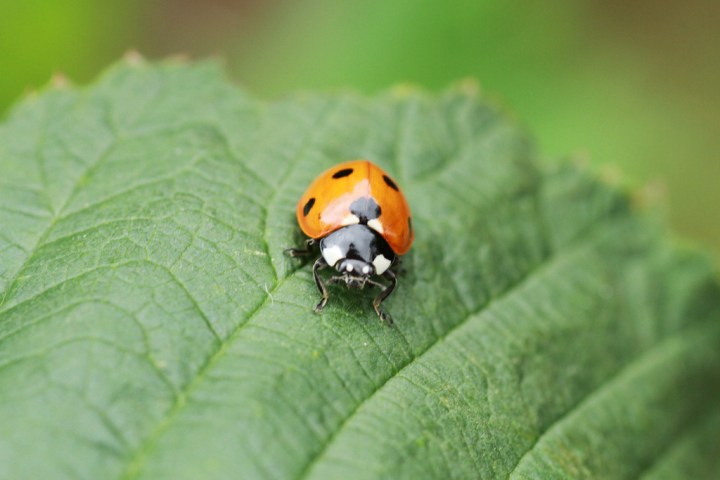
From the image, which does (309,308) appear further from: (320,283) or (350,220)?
(350,220)

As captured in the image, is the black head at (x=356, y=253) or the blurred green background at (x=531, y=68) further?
the blurred green background at (x=531, y=68)

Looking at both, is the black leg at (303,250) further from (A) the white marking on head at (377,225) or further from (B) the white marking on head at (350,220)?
(A) the white marking on head at (377,225)

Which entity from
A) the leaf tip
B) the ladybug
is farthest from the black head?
the leaf tip

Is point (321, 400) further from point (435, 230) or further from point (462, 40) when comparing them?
point (462, 40)

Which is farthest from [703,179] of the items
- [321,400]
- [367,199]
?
[321,400]

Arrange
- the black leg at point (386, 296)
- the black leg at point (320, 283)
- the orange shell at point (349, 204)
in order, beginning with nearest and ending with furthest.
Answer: the black leg at point (320, 283) → the black leg at point (386, 296) → the orange shell at point (349, 204)

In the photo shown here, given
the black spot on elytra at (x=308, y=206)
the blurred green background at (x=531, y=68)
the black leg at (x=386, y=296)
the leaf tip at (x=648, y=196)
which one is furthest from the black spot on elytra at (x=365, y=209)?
the blurred green background at (x=531, y=68)

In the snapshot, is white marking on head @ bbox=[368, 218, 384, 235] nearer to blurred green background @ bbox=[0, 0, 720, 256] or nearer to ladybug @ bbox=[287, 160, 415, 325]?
ladybug @ bbox=[287, 160, 415, 325]
